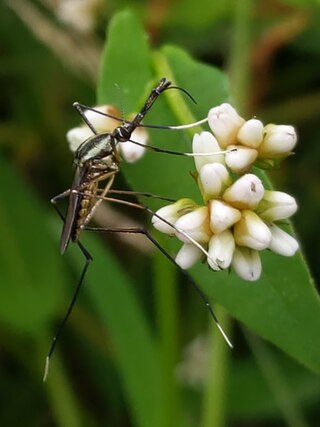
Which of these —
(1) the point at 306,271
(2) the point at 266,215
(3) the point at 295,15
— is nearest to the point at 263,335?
(1) the point at 306,271

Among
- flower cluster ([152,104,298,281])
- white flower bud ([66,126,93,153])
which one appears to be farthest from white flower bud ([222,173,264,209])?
white flower bud ([66,126,93,153])

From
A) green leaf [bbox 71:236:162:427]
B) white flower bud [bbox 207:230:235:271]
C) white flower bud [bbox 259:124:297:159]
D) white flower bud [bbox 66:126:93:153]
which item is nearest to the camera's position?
white flower bud [bbox 207:230:235:271]

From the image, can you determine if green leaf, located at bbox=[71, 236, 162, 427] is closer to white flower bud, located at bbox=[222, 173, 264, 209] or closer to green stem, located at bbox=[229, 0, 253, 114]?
green stem, located at bbox=[229, 0, 253, 114]

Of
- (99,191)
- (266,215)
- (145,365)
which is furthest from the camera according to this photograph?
(145,365)

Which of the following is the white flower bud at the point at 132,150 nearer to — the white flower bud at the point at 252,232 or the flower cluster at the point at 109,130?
the flower cluster at the point at 109,130

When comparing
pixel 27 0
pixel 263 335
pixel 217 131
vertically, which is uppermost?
pixel 27 0

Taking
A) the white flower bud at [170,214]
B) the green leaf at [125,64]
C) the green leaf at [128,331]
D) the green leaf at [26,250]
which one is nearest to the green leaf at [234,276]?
the green leaf at [125,64]

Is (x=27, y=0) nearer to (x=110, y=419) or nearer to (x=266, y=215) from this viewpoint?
(x=110, y=419)
